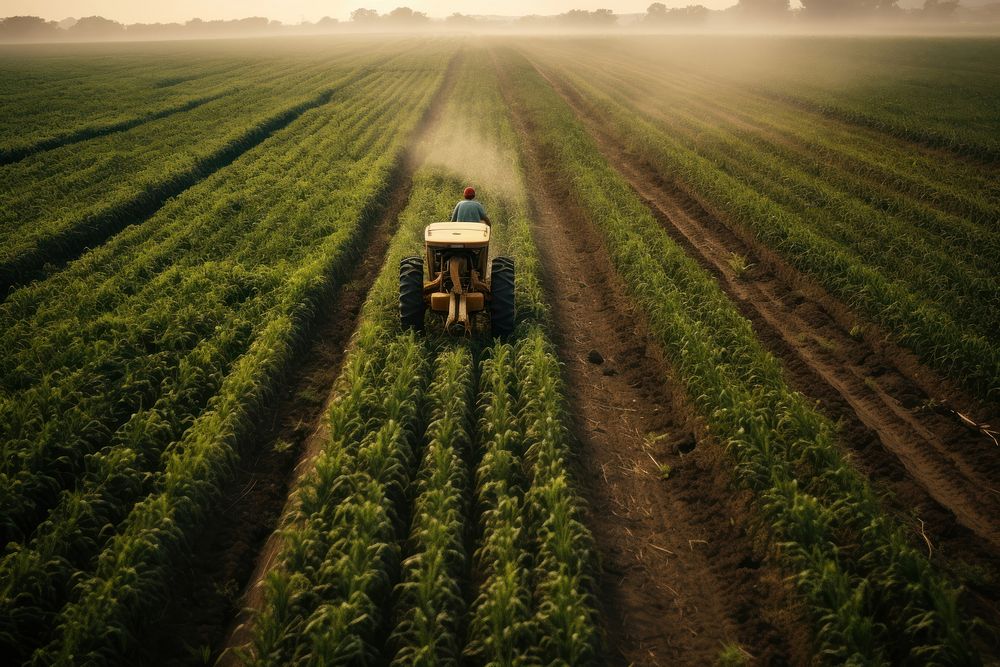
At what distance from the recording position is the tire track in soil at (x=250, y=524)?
5.13m

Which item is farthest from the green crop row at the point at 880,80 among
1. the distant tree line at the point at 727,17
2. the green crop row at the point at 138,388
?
the distant tree line at the point at 727,17

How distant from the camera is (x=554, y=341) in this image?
10203mm

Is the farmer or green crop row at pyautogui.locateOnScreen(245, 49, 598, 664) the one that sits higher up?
the farmer

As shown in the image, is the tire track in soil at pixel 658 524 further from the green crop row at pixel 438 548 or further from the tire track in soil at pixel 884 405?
the tire track in soil at pixel 884 405

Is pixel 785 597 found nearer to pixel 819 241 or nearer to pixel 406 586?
pixel 406 586

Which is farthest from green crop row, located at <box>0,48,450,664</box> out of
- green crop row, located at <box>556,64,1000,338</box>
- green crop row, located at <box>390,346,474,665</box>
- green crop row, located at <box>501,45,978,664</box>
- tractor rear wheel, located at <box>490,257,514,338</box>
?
green crop row, located at <box>556,64,1000,338</box>

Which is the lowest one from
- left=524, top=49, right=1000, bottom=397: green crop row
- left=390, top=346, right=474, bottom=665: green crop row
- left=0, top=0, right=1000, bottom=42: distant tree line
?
left=390, top=346, right=474, bottom=665: green crop row

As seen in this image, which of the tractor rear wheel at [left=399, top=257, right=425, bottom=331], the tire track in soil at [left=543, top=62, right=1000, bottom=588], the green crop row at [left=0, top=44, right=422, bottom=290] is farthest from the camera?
the green crop row at [left=0, top=44, right=422, bottom=290]

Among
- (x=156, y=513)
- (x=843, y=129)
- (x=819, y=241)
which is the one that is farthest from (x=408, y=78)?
(x=156, y=513)

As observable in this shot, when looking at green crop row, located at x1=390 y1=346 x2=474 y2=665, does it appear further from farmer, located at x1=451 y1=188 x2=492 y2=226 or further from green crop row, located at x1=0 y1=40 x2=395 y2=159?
green crop row, located at x1=0 y1=40 x2=395 y2=159

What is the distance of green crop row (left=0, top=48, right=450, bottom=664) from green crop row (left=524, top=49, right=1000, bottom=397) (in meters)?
10.8

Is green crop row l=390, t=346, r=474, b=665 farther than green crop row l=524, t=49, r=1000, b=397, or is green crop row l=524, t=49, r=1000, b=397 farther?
green crop row l=524, t=49, r=1000, b=397

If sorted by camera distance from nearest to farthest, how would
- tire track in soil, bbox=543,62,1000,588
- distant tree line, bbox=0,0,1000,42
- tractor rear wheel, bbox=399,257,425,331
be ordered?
tire track in soil, bbox=543,62,1000,588, tractor rear wheel, bbox=399,257,425,331, distant tree line, bbox=0,0,1000,42

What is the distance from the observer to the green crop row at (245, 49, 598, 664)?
4.76m
